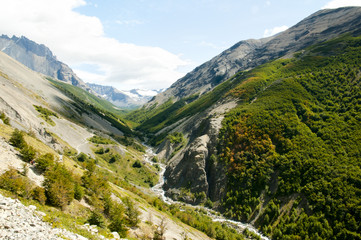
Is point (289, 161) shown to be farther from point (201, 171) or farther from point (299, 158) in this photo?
point (201, 171)

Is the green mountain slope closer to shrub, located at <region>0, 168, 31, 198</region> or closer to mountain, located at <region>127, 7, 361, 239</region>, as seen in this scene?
mountain, located at <region>127, 7, 361, 239</region>

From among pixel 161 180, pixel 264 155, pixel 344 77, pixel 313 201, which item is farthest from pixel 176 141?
pixel 344 77

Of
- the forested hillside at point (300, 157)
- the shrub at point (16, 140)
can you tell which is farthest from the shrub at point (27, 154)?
the forested hillside at point (300, 157)

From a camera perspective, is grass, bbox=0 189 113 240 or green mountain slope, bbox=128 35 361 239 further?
green mountain slope, bbox=128 35 361 239

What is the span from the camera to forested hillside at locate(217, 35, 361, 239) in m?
51.6

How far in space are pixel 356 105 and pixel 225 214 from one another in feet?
236

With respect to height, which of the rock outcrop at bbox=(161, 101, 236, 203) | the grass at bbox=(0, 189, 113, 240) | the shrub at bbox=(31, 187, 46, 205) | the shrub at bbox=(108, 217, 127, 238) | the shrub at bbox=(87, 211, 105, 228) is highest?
the shrub at bbox=(31, 187, 46, 205)

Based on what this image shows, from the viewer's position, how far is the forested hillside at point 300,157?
5159 cm

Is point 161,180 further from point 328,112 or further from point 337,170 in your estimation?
point 328,112

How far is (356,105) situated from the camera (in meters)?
79.5

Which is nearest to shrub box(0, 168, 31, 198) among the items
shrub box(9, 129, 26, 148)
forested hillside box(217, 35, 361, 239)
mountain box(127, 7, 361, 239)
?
shrub box(9, 129, 26, 148)

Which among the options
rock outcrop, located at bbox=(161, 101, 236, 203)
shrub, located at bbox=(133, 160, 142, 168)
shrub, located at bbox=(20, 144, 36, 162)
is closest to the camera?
shrub, located at bbox=(20, 144, 36, 162)

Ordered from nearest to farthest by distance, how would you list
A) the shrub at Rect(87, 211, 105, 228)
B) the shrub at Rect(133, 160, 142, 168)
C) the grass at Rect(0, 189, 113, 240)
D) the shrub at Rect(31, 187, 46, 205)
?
the grass at Rect(0, 189, 113, 240) → the shrub at Rect(31, 187, 46, 205) → the shrub at Rect(87, 211, 105, 228) → the shrub at Rect(133, 160, 142, 168)

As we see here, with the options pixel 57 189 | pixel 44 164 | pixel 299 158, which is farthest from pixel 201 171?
pixel 57 189
